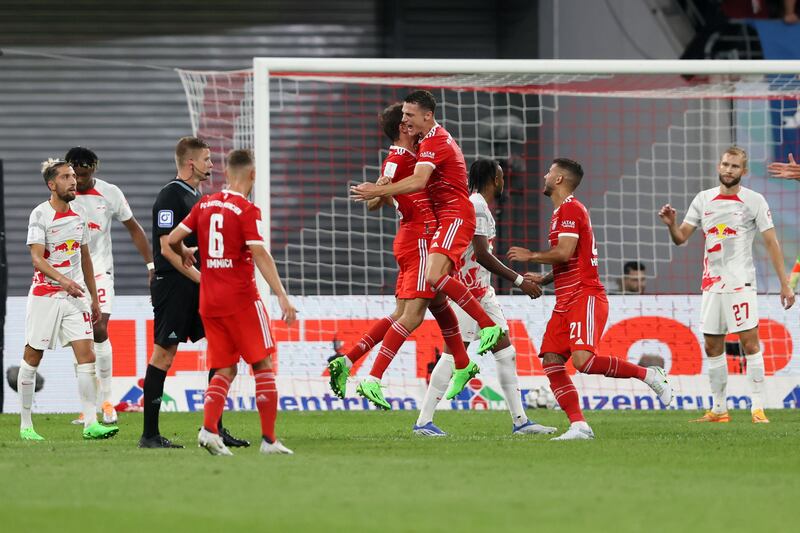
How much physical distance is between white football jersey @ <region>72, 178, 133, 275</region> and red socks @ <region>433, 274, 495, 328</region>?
11.6 feet

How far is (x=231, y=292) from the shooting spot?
7.94 m

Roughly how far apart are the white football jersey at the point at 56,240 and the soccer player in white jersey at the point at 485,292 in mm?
2894

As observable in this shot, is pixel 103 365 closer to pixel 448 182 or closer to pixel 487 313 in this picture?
pixel 487 313

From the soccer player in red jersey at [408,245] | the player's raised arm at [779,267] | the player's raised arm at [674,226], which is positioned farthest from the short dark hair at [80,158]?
the player's raised arm at [779,267]

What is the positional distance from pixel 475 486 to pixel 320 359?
23.4ft

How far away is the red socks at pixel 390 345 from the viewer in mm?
9273

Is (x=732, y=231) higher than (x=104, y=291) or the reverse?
higher

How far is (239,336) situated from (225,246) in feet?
1.80

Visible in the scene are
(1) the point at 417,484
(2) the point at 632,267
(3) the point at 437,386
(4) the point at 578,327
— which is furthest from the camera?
(2) the point at 632,267

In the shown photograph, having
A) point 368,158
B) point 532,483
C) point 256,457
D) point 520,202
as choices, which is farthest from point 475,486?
point 368,158

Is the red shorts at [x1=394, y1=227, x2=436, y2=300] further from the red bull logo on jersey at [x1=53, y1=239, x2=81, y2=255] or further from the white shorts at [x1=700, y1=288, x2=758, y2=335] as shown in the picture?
the white shorts at [x1=700, y1=288, x2=758, y2=335]

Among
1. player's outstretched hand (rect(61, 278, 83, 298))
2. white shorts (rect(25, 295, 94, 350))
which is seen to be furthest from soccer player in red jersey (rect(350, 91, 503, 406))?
white shorts (rect(25, 295, 94, 350))

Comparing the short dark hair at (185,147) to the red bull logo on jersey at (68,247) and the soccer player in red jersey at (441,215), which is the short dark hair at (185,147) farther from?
the red bull logo on jersey at (68,247)

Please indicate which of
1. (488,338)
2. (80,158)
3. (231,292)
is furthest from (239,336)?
(80,158)
